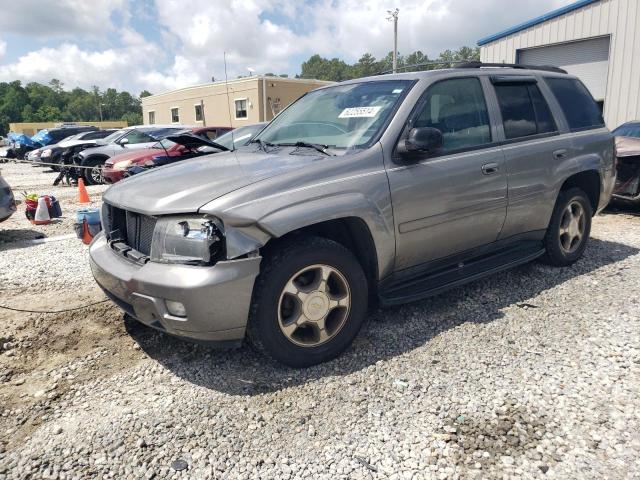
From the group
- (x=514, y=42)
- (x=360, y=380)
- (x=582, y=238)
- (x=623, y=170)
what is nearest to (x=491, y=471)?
(x=360, y=380)

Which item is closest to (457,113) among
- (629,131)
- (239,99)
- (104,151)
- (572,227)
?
(572,227)

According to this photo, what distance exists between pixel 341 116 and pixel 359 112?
6.3 inches

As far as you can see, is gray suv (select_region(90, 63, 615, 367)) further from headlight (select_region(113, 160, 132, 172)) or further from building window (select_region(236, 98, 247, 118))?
building window (select_region(236, 98, 247, 118))

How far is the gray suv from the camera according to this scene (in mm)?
2812

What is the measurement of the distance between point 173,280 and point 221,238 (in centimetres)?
35

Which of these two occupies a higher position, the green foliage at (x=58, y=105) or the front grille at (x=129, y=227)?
the green foliage at (x=58, y=105)

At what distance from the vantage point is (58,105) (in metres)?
123

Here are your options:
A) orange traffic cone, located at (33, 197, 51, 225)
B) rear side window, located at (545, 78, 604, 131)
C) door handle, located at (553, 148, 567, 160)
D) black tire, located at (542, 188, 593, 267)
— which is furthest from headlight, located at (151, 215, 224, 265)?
orange traffic cone, located at (33, 197, 51, 225)

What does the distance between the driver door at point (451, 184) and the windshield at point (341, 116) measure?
25 centimetres

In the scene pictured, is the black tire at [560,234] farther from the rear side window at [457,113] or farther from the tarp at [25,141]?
the tarp at [25,141]

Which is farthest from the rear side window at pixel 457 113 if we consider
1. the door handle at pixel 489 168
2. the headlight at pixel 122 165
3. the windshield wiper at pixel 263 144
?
the headlight at pixel 122 165

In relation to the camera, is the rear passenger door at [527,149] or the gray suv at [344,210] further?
the rear passenger door at [527,149]

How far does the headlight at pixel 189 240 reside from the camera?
9.03 feet

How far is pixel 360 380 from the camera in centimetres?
306
